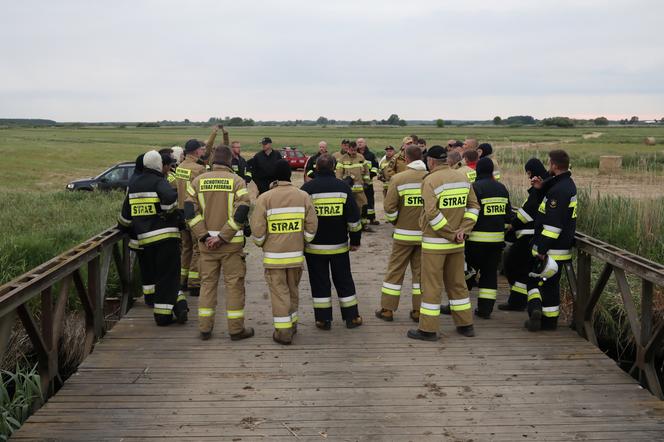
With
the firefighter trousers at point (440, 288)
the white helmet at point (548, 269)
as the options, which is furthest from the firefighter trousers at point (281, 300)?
the white helmet at point (548, 269)

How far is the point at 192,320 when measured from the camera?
6.87 m

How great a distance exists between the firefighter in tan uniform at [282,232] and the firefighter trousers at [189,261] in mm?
2206

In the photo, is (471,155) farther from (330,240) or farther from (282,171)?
(282,171)

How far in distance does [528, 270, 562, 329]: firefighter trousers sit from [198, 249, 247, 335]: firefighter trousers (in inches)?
123

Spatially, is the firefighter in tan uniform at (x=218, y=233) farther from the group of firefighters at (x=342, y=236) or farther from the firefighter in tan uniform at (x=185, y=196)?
the firefighter in tan uniform at (x=185, y=196)

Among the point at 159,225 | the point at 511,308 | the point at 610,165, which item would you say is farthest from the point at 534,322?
the point at 610,165

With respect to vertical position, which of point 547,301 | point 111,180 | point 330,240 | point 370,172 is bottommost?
point 547,301

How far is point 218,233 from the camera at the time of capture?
610 cm

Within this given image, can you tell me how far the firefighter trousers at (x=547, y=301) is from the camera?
249 inches

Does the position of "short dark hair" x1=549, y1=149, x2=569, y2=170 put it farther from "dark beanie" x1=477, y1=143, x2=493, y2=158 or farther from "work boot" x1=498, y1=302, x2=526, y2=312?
"dark beanie" x1=477, y1=143, x2=493, y2=158

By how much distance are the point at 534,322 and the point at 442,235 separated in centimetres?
144

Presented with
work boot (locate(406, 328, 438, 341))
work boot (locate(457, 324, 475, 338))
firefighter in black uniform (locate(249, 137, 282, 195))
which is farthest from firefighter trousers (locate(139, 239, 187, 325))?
firefighter in black uniform (locate(249, 137, 282, 195))

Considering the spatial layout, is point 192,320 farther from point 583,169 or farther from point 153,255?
point 583,169

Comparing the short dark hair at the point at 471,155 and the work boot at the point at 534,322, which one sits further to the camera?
the short dark hair at the point at 471,155
